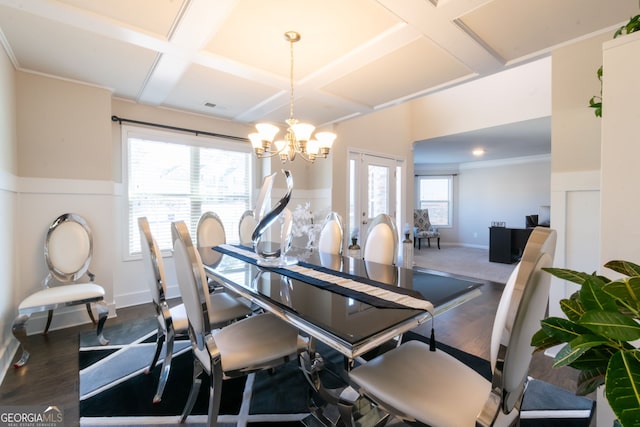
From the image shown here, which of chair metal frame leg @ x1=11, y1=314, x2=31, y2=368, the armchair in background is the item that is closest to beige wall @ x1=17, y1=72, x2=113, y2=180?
chair metal frame leg @ x1=11, y1=314, x2=31, y2=368

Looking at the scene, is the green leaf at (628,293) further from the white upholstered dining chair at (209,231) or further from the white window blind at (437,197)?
the white window blind at (437,197)

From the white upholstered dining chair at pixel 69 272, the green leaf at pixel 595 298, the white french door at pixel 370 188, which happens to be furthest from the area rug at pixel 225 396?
the white french door at pixel 370 188

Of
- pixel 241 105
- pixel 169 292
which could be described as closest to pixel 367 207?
pixel 241 105

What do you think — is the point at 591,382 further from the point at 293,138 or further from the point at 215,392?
the point at 293,138

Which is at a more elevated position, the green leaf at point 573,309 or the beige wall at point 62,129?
the beige wall at point 62,129

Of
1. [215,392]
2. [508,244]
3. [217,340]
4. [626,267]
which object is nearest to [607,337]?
[626,267]

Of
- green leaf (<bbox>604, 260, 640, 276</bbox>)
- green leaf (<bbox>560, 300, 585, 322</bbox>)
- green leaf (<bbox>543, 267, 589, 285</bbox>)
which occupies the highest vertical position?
green leaf (<bbox>604, 260, 640, 276</bbox>)

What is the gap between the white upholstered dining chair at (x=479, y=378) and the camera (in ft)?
2.93

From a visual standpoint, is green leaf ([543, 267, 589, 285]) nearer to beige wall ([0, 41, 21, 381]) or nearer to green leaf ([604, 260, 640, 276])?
green leaf ([604, 260, 640, 276])

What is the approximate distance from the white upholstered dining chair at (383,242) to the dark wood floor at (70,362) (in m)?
1.08

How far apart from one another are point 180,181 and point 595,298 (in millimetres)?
4171

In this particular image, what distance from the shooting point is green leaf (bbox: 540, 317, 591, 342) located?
660mm

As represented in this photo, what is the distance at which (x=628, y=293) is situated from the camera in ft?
2.11

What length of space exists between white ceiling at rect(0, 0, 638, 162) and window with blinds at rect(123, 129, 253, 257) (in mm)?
751
